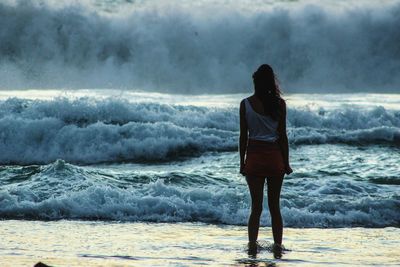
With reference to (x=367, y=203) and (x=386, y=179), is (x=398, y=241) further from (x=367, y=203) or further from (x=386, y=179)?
(x=386, y=179)

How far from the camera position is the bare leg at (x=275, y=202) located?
759 centimetres

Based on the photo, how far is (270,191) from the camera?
766 centimetres

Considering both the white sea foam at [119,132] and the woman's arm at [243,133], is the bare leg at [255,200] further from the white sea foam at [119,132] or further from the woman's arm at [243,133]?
the white sea foam at [119,132]

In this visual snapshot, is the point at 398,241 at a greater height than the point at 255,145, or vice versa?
the point at 255,145

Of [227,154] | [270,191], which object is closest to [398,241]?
[270,191]

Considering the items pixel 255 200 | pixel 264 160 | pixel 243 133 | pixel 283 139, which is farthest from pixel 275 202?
pixel 243 133

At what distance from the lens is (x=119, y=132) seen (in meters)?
21.0

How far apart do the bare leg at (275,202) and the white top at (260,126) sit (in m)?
0.39

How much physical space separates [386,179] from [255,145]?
7908 mm

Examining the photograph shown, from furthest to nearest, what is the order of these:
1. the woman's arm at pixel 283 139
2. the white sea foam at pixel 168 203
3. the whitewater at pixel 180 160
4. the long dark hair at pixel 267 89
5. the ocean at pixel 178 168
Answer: the whitewater at pixel 180 160
the white sea foam at pixel 168 203
the ocean at pixel 178 168
the woman's arm at pixel 283 139
the long dark hair at pixel 267 89

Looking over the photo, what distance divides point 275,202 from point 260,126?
77cm

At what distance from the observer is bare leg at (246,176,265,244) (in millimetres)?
7574

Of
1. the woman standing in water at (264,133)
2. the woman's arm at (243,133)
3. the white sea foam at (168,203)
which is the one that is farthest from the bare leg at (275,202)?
the white sea foam at (168,203)

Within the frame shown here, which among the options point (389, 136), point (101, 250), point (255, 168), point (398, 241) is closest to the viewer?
point (255, 168)
